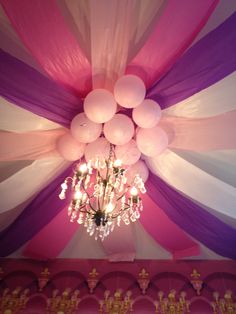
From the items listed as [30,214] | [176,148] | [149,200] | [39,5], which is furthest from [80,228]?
[39,5]

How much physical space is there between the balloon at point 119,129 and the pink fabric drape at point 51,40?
29 centimetres

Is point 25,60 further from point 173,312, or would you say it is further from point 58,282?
point 173,312

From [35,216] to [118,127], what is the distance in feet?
4.46

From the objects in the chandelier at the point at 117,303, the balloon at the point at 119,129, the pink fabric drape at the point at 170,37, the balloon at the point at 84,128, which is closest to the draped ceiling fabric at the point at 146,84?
the pink fabric drape at the point at 170,37

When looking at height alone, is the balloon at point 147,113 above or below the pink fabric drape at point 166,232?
above

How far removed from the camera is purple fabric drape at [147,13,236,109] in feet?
4.88

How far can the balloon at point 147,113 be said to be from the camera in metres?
1.66

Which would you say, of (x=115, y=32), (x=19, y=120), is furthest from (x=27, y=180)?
(x=115, y=32)

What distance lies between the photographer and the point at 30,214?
2.53 m

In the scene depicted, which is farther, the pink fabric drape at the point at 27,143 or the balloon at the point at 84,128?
the pink fabric drape at the point at 27,143

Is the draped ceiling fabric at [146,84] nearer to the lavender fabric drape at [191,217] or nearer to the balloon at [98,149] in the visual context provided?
the lavender fabric drape at [191,217]

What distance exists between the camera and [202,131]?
183 cm

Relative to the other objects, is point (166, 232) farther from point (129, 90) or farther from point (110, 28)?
point (110, 28)

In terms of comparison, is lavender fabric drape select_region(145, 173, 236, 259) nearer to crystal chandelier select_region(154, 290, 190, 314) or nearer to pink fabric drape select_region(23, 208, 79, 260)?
crystal chandelier select_region(154, 290, 190, 314)
